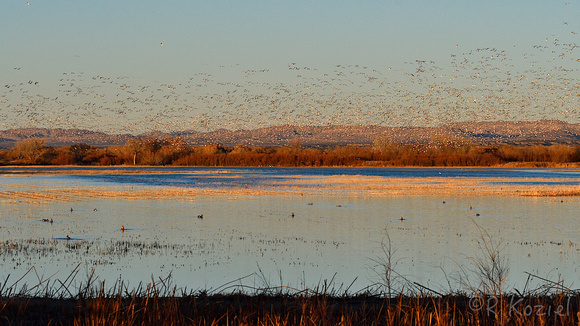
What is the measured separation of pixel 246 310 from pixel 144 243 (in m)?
10.6

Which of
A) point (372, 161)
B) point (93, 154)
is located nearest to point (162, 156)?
point (93, 154)

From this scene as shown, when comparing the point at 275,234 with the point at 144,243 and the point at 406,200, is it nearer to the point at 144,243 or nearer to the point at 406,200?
the point at 144,243

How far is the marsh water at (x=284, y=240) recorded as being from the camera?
14.3 meters

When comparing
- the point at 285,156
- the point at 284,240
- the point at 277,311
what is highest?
the point at 285,156

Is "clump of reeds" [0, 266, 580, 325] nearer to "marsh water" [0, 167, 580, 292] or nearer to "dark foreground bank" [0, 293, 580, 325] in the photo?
"dark foreground bank" [0, 293, 580, 325]

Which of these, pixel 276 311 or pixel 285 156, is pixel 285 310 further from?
pixel 285 156

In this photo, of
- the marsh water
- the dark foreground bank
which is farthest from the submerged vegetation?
the marsh water

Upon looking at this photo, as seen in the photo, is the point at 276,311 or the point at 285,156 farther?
the point at 285,156

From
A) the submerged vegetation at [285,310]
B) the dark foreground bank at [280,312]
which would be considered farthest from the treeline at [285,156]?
the dark foreground bank at [280,312]

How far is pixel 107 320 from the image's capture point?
7.41 meters

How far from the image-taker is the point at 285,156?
10769 cm

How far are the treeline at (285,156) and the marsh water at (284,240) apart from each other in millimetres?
70632

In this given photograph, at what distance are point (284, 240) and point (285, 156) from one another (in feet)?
289

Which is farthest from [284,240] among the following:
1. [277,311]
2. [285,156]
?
[285,156]
